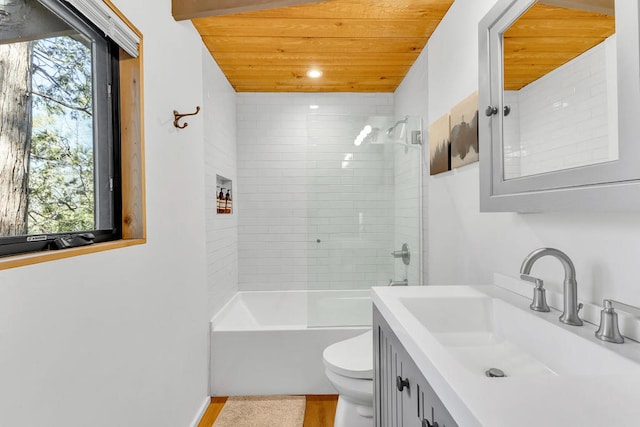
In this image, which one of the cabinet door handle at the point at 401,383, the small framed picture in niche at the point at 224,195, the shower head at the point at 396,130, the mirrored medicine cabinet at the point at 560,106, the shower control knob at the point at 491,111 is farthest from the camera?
the small framed picture in niche at the point at 224,195

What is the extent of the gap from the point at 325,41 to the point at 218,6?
0.81 m

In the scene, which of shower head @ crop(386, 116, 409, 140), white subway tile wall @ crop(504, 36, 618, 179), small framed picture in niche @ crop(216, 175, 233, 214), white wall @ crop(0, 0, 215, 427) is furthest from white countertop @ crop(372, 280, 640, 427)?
small framed picture in niche @ crop(216, 175, 233, 214)

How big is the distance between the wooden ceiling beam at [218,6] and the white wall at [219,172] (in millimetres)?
606

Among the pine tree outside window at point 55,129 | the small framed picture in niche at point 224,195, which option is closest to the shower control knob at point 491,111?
the pine tree outside window at point 55,129

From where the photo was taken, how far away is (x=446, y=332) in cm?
126

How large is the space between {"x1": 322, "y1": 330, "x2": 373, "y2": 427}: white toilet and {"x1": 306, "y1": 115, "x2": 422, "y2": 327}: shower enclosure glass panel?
68 centimetres

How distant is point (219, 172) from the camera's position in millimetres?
2902

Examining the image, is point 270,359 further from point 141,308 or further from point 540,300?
point 540,300

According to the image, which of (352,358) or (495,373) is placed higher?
(495,373)

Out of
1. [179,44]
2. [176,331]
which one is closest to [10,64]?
[179,44]

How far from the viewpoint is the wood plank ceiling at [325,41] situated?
2.07 m

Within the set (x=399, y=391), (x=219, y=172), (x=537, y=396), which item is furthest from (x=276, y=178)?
(x=537, y=396)

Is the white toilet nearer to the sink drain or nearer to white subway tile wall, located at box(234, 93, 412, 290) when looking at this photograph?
the sink drain

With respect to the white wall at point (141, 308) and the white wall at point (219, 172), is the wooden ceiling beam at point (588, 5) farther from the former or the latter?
the white wall at point (219, 172)
